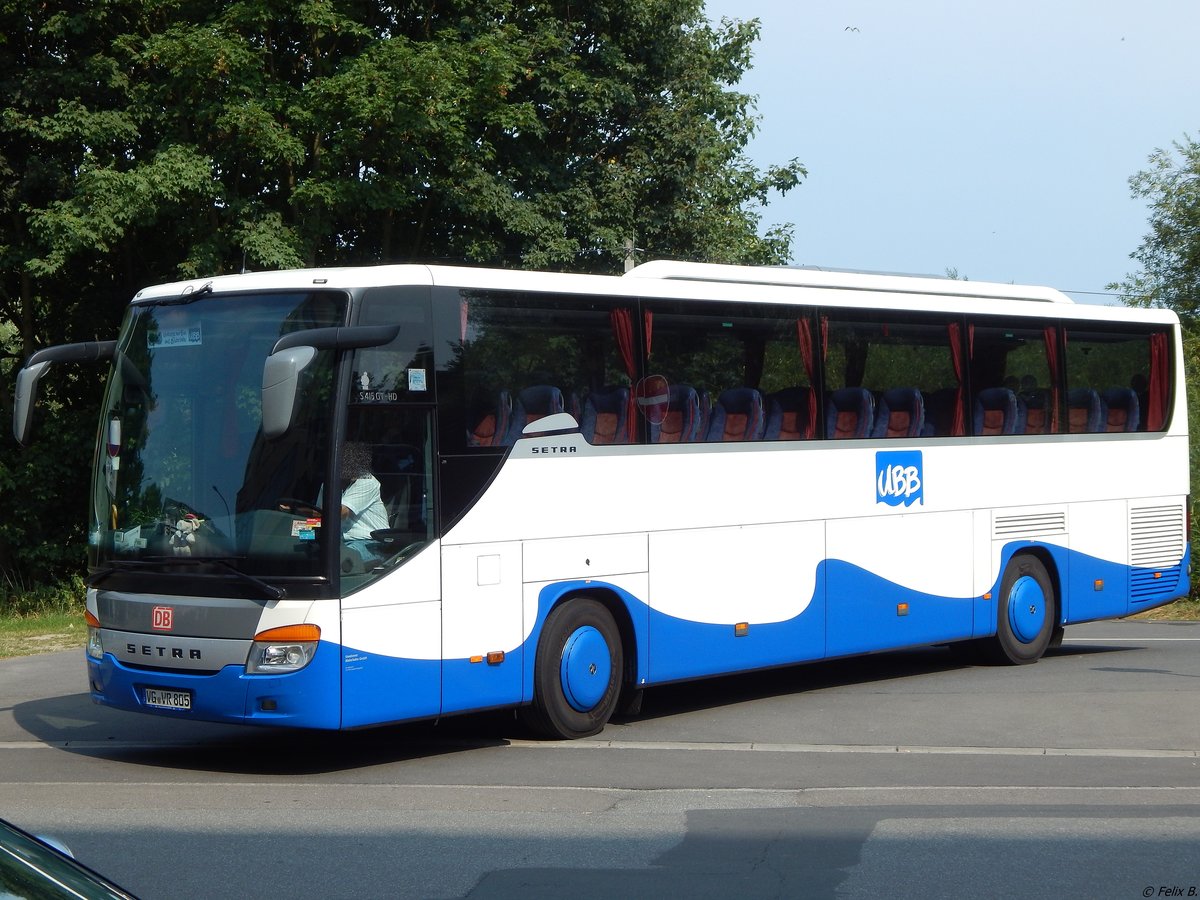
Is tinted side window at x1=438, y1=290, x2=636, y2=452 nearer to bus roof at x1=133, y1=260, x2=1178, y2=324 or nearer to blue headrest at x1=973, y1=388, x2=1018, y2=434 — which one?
bus roof at x1=133, y1=260, x2=1178, y2=324

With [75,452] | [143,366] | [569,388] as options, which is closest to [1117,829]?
[569,388]

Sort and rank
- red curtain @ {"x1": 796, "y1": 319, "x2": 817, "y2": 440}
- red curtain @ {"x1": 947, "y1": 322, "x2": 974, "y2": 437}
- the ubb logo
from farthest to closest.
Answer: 1. red curtain @ {"x1": 947, "y1": 322, "x2": 974, "y2": 437}
2. the ubb logo
3. red curtain @ {"x1": 796, "y1": 319, "x2": 817, "y2": 440}

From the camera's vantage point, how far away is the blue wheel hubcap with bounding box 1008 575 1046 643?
15172 millimetres

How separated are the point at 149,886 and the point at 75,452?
838 inches

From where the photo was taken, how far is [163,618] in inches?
388

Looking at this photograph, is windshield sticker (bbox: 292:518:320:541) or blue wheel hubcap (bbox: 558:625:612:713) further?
blue wheel hubcap (bbox: 558:625:612:713)

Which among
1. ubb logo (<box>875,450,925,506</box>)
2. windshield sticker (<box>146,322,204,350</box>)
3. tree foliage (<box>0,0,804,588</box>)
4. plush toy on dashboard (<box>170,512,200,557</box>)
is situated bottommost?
plush toy on dashboard (<box>170,512,200,557</box>)

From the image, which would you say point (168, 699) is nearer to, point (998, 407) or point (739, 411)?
point (739, 411)

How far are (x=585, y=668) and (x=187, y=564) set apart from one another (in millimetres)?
2931

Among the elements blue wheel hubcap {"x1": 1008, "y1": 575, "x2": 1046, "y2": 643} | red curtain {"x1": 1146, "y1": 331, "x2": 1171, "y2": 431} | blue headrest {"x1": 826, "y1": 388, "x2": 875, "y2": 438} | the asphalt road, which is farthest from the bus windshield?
red curtain {"x1": 1146, "y1": 331, "x2": 1171, "y2": 431}

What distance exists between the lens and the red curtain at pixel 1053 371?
15.3 m

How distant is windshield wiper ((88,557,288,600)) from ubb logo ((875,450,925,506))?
5.99 metres

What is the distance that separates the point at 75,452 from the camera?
26875mm

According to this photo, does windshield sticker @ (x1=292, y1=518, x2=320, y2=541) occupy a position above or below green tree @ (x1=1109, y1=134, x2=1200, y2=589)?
below
